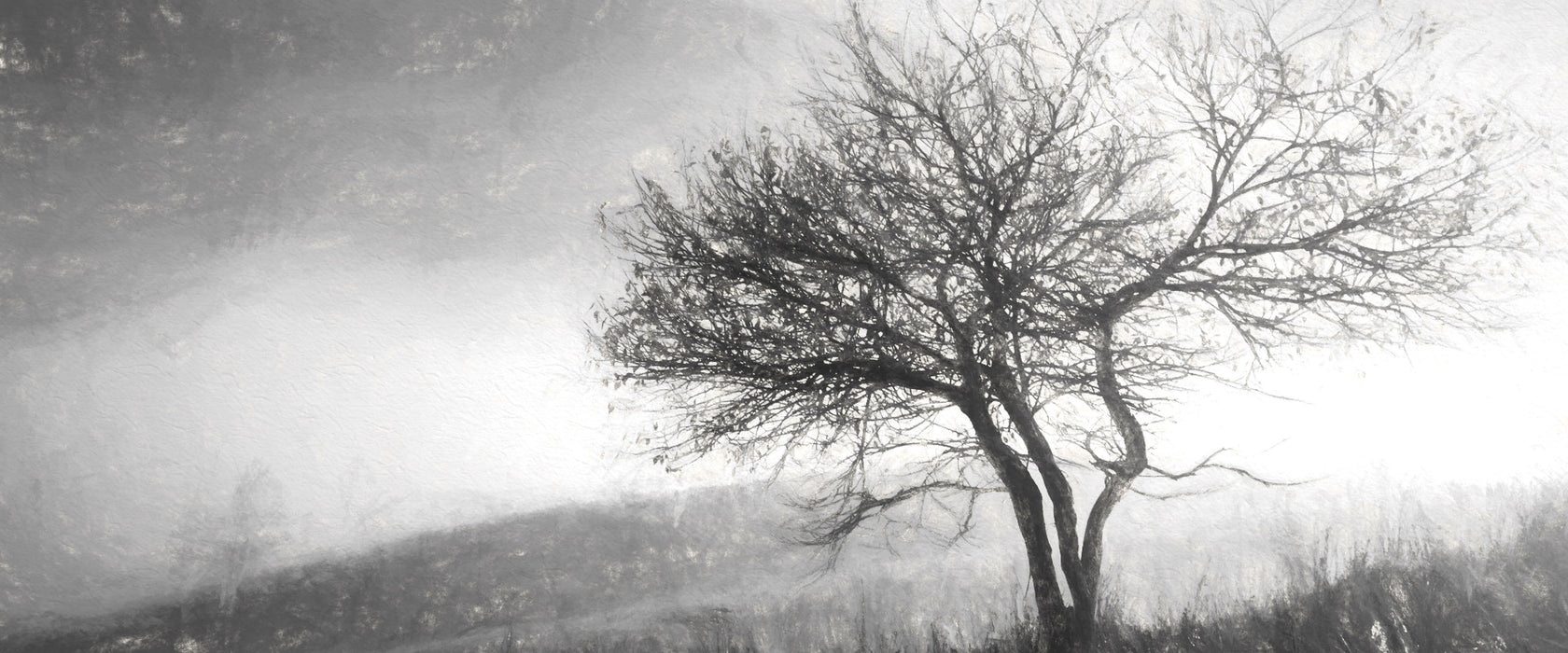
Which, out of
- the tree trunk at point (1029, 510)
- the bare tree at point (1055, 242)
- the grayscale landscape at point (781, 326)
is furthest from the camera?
the tree trunk at point (1029, 510)

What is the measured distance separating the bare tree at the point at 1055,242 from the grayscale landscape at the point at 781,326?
0.04 metres

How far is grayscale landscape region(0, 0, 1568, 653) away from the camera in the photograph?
6.57 metres

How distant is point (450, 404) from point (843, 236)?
440cm

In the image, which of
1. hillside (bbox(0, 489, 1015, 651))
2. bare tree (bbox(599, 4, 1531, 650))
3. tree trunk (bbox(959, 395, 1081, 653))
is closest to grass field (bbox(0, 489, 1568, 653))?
hillside (bbox(0, 489, 1015, 651))

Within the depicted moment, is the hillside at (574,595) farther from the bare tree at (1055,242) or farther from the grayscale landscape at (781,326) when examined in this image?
the bare tree at (1055,242)

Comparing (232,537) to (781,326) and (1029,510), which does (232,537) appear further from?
(1029,510)

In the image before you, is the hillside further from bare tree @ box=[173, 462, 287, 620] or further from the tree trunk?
the tree trunk

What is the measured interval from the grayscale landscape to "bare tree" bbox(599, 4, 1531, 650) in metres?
0.04

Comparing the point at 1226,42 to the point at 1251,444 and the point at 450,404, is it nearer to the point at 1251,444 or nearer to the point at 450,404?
the point at 1251,444

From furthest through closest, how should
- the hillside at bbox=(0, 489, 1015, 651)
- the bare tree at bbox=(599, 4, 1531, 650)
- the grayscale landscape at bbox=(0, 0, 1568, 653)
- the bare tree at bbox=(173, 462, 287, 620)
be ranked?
the bare tree at bbox=(173, 462, 287, 620) < the hillside at bbox=(0, 489, 1015, 651) < the grayscale landscape at bbox=(0, 0, 1568, 653) < the bare tree at bbox=(599, 4, 1531, 650)

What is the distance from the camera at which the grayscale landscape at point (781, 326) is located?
6.57 metres

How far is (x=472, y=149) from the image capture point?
8.98m

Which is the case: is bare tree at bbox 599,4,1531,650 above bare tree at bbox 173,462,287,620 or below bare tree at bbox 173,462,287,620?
above

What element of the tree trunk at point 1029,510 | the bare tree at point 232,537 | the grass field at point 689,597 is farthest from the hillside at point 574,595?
the tree trunk at point 1029,510
